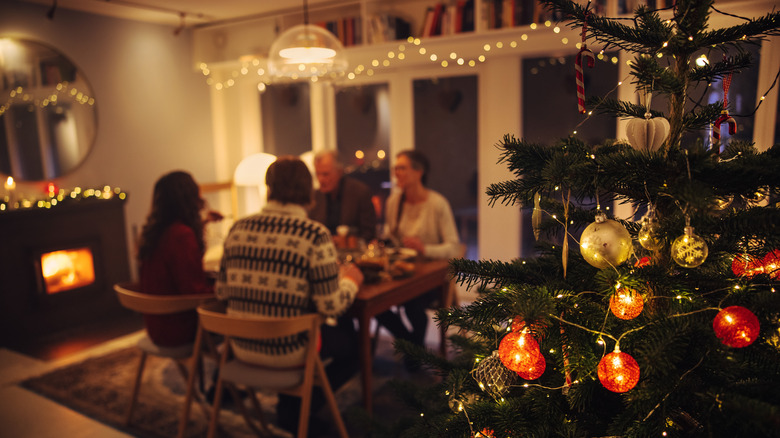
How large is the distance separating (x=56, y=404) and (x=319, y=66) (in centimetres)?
237

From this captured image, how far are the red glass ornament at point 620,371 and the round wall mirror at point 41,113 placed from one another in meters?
4.75

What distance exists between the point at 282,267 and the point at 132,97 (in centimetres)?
380

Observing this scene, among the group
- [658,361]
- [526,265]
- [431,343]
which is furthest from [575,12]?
[431,343]

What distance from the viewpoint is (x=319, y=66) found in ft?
9.77

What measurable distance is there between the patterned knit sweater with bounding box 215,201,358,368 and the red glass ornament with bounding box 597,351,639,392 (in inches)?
54.6

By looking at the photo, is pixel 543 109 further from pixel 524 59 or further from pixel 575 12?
pixel 575 12

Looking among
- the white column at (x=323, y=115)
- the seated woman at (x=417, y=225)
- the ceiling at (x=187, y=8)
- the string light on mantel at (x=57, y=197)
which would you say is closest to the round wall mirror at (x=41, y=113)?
the string light on mantel at (x=57, y=197)

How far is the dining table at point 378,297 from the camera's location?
7.57 ft

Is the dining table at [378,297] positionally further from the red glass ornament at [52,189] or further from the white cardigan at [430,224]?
the red glass ornament at [52,189]

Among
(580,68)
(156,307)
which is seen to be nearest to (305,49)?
(156,307)

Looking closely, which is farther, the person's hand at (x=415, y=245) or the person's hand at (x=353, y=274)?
the person's hand at (x=415, y=245)

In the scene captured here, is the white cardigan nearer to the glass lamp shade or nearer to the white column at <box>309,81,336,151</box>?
the glass lamp shade

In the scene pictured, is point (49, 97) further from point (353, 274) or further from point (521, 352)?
point (521, 352)

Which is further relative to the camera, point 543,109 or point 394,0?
point 394,0
